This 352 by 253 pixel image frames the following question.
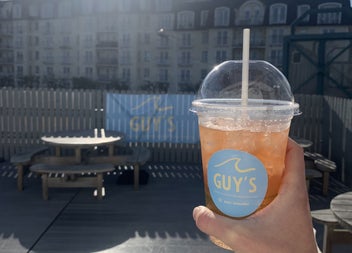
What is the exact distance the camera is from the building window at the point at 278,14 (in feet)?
140

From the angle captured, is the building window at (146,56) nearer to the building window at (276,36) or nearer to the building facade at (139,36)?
the building facade at (139,36)

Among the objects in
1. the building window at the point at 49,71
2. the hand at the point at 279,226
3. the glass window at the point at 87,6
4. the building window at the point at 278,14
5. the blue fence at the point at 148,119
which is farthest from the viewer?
the building window at the point at 49,71

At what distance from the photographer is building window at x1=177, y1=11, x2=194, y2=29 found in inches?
1805

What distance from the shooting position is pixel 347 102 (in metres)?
7.17

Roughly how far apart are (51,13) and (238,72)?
54.7 metres

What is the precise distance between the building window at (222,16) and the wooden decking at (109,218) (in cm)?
3960

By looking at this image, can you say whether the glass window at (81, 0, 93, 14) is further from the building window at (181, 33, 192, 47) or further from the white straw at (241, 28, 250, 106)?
the white straw at (241, 28, 250, 106)

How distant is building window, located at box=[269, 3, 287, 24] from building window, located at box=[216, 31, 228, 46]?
221 inches

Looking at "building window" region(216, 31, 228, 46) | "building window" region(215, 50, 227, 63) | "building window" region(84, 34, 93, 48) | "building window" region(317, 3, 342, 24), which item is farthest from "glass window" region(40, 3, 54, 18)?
"building window" region(317, 3, 342, 24)

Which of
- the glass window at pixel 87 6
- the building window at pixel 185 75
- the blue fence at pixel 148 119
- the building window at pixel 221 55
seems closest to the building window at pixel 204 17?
the building window at pixel 221 55

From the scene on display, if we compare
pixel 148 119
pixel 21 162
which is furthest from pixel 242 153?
pixel 148 119

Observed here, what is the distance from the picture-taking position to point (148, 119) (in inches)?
360

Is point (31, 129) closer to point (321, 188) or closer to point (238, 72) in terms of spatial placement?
point (321, 188)

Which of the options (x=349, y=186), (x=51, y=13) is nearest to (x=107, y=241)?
(x=349, y=186)
